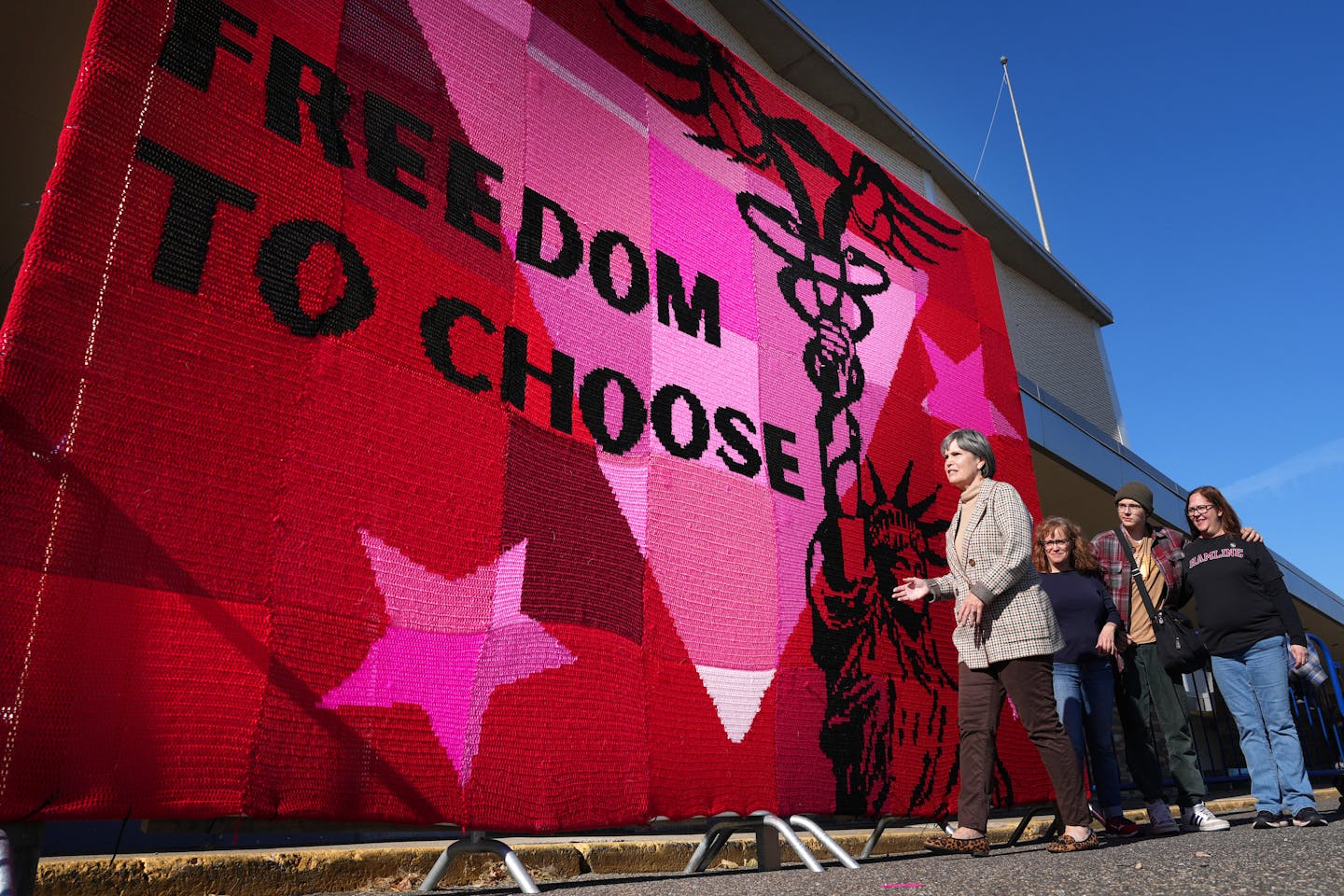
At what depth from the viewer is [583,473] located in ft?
9.57

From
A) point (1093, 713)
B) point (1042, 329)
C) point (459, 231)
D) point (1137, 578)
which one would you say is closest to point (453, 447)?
point (459, 231)

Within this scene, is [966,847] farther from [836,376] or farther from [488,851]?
[836,376]

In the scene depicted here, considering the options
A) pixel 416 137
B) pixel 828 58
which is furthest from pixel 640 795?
pixel 828 58

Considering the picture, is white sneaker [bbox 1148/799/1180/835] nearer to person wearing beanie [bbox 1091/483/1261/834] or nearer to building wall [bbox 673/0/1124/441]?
person wearing beanie [bbox 1091/483/1261/834]

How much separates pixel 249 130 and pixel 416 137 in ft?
1.76

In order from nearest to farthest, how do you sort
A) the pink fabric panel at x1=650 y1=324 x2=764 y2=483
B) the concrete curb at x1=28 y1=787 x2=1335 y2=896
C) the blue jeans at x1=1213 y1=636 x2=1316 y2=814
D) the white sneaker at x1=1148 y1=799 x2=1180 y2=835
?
the concrete curb at x1=28 y1=787 x2=1335 y2=896 → the pink fabric panel at x1=650 y1=324 x2=764 y2=483 → the blue jeans at x1=1213 y1=636 x2=1316 y2=814 → the white sneaker at x1=1148 y1=799 x2=1180 y2=835

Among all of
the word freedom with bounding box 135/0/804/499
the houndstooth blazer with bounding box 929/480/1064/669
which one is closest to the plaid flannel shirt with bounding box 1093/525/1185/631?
the houndstooth blazer with bounding box 929/480/1064/669

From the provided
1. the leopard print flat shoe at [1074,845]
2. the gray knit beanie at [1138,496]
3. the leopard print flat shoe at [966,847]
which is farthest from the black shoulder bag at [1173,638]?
the leopard print flat shoe at [966,847]

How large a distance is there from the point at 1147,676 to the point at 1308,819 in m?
0.86

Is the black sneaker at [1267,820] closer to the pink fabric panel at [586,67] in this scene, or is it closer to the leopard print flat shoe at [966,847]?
the leopard print flat shoe at [966,847]

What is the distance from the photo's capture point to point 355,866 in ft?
11.4

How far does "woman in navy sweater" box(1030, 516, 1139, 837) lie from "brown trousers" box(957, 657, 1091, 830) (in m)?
0.96

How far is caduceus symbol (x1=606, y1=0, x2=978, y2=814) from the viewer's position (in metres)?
3.51

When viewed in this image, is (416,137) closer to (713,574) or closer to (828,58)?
(713,574)
